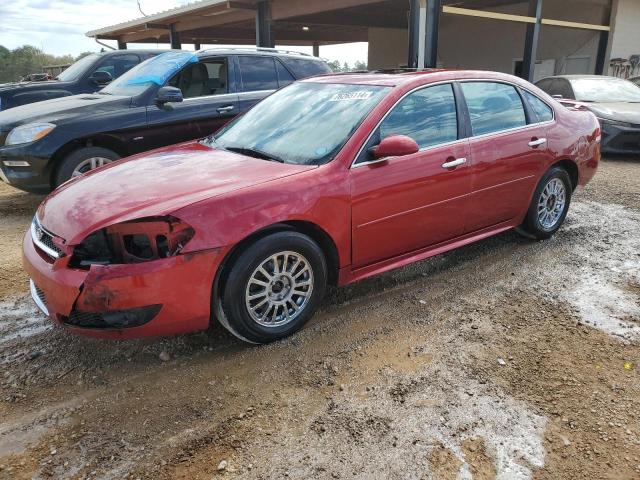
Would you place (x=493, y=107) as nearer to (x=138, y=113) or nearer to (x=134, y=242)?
(x=134, y=242)

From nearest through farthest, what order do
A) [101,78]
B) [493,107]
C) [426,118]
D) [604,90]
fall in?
[426,118] < [493,107] < [101,78] < [604,90]

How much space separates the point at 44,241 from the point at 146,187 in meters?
0.68

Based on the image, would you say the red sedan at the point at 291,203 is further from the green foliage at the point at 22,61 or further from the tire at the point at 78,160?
the green foliage at the point at 22,61

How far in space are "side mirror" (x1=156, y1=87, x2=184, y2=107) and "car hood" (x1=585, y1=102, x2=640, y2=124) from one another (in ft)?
22.4

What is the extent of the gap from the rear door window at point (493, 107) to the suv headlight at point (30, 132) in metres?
4.27

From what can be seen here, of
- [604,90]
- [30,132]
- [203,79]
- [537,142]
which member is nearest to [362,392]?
[537,142]

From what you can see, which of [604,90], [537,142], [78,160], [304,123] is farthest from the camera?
[604,90]

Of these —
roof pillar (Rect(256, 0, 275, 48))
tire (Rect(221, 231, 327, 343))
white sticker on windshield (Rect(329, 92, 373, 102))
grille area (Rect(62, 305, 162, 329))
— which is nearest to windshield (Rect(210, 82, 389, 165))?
white sticker on windshield (Rect(329, 92, 373, 102))

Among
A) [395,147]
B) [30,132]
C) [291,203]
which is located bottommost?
[291,203]

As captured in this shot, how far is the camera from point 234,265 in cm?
292

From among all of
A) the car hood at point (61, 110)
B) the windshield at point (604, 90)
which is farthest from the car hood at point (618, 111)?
the car hood at point (61, 110)

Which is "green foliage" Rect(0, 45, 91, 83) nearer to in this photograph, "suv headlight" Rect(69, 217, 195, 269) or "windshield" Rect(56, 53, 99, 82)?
"windshield" Rect(56, 53, 99, 82)

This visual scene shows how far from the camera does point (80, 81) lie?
8.59 meters

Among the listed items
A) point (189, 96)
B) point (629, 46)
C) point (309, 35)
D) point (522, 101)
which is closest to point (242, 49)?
point (189, 96)
